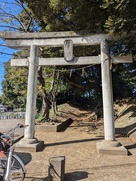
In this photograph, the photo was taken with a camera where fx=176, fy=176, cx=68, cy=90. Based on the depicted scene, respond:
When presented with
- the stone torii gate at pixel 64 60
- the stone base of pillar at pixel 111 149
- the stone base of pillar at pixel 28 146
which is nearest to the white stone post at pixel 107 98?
the stone torii gate at pixel 64 60

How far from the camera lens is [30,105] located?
232 inches

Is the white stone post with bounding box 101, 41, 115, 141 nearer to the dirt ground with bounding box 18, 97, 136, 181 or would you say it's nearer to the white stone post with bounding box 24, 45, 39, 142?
the dirt ground with bounding box 18, 97, 136, 181

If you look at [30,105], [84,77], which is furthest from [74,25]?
[84,77]

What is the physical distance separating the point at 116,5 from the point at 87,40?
1.72 m

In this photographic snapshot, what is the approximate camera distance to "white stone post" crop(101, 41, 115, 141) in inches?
215

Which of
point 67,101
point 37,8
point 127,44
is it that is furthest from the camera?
point 67,101

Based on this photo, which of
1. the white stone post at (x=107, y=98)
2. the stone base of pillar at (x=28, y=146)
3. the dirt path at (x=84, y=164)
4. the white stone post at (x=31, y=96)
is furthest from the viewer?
the white stone post at (x=31, y=96)

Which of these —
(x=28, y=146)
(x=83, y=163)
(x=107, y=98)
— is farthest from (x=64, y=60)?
(x=83, y=163)

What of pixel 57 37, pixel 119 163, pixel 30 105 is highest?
pixel 57 37

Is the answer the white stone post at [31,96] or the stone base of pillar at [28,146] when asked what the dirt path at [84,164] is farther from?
the white stone post at [31,96]

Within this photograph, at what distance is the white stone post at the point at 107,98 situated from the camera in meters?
5.47

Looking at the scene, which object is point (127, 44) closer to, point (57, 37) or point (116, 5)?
point (116, 5)

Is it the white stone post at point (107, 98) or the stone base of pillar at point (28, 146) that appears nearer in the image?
the stone base of pillar at point (28, 146)

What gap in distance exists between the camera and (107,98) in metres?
5.58
